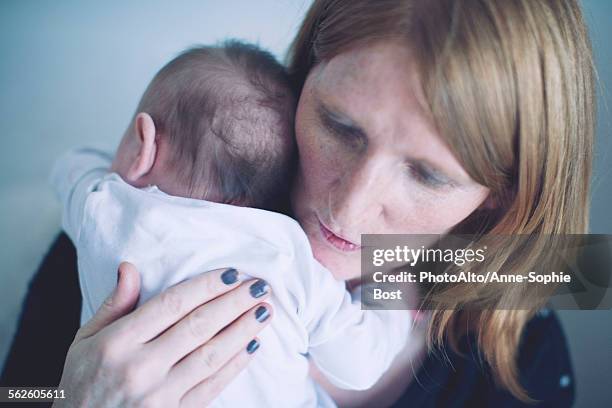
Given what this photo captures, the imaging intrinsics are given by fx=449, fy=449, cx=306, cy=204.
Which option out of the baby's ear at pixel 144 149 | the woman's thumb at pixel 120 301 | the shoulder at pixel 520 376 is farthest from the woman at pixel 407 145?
the shoulder at pixel 520 376

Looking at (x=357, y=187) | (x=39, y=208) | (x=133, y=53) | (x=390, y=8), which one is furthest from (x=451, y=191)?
(x=39, y=208)

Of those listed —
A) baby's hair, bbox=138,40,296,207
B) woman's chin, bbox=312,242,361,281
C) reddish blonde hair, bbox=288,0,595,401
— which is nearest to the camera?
reddish blonde hair, bbox=288,0,595,401

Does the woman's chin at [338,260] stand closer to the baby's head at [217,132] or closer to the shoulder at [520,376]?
the baby's head at [217,132]

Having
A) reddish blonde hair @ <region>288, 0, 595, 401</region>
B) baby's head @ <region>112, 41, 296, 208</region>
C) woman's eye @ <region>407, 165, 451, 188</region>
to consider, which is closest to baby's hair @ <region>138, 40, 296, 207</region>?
baby's head @ <region>112, 41, 296, 208</region>

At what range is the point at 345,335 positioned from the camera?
2.61 feet

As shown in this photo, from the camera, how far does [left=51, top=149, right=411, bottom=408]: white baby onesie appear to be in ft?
2.19

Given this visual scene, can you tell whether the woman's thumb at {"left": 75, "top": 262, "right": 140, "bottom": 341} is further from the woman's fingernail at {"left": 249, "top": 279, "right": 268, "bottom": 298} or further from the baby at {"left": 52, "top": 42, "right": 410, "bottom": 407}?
the woman's fingernail at {"left": 249, "top": 279, "right": 268, "bottom": 298}

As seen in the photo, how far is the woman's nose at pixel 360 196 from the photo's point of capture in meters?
0.67

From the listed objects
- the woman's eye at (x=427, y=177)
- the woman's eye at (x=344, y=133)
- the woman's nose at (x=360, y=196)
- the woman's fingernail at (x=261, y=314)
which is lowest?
the woman's fingernail at (x=261, y=314)

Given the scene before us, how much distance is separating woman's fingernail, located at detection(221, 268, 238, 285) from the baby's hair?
0.13 meters

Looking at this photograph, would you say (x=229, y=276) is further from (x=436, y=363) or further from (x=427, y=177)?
(x=436, y=363)

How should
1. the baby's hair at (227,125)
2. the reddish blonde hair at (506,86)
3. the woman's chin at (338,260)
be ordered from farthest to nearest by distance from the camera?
1. the woman's chin at (338,260)
2. the baby's hair at (227,125)
3. the reddish blonde hair at (506,86)

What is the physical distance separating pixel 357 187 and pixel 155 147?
36 cm

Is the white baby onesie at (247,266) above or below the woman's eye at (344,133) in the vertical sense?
below
